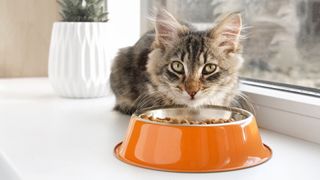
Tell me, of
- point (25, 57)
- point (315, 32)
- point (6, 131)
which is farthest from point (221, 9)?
point (25, 57)

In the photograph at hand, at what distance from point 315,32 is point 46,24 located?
123 cm

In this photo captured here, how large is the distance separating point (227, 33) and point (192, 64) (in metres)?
0.12

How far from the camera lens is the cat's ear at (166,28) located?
1.16 meters

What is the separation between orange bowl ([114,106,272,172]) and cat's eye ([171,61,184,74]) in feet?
0.86

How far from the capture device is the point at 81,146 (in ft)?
3.32

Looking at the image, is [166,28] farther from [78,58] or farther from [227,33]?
[78,58]

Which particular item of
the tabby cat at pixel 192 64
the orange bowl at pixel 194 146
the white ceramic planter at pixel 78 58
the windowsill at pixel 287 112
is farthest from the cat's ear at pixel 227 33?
the white ceramic planter at pixel 78 58

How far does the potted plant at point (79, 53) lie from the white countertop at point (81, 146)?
0.07 meters

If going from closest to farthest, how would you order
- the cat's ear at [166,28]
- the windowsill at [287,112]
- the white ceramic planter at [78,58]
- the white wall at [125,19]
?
the windowsill at [287,112]
the cat's ear at [166,28]
the white ceramic planter at [78,58]
the white wall at [125,19]

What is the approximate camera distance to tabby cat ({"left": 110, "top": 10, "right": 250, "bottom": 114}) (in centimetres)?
109

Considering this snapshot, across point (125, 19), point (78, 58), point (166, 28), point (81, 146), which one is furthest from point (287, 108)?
point (125, 19)

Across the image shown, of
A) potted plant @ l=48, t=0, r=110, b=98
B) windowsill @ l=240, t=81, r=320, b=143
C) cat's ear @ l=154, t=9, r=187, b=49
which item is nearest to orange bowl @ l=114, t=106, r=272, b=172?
windowsill @ l=240, t=81, r=320, b=143

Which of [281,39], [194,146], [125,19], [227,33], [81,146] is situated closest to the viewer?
[194,146]

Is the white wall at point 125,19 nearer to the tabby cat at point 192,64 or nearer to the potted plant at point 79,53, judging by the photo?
the potted plant at point 79,53
